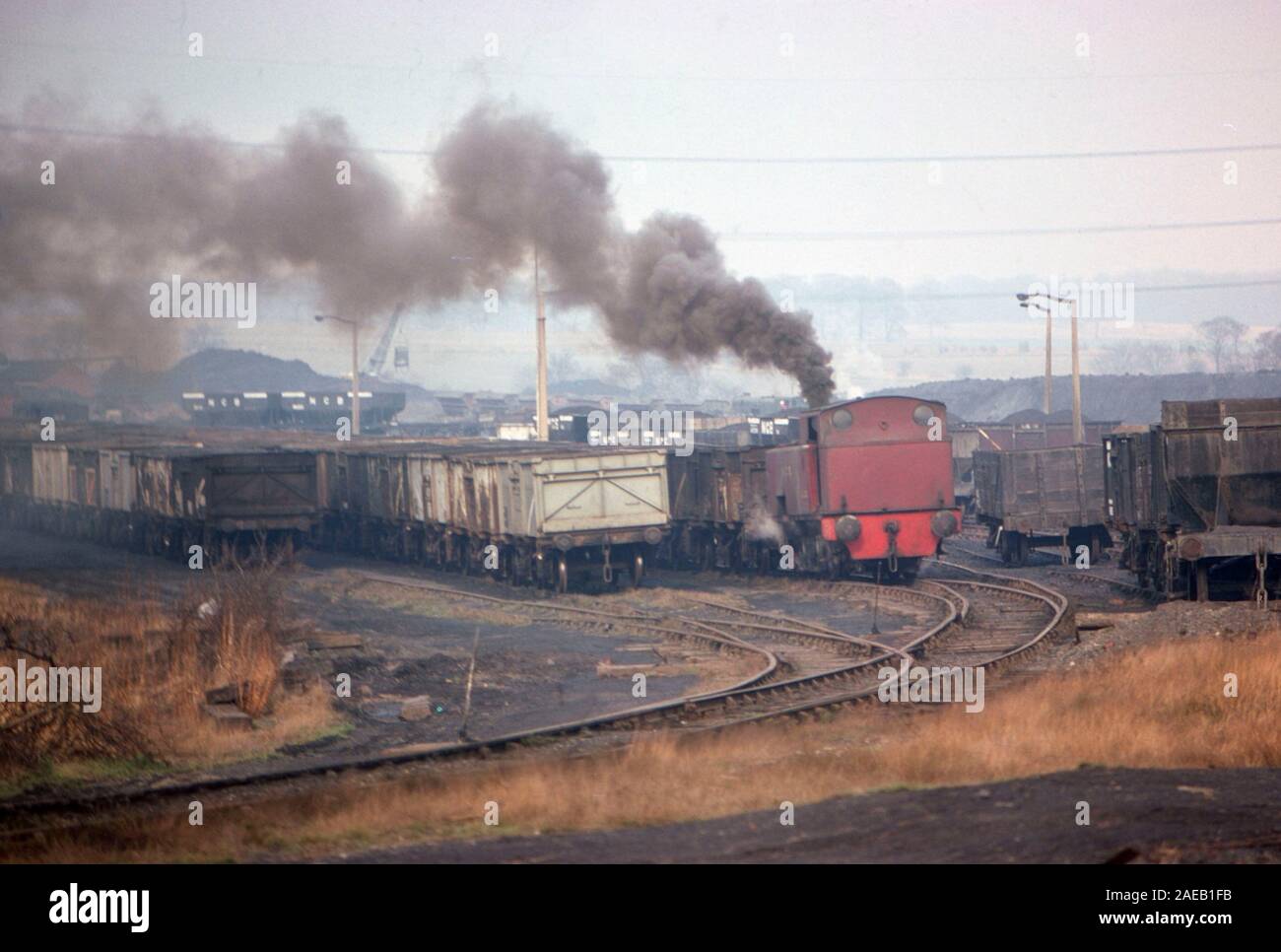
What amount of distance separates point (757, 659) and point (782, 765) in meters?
6.09

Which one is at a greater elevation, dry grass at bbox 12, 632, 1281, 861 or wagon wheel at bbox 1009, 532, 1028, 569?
wagon wheel at bbox 1009, 532, 1028, 569

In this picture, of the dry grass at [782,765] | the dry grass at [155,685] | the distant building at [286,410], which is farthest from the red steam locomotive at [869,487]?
the distant building at [286,410]

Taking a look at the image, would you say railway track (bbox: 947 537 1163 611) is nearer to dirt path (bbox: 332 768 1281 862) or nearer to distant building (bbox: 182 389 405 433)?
dirt path (bbox: 332 768 1281 862)

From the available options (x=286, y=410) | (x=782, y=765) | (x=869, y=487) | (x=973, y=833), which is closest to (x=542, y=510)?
(x=869, y=487)

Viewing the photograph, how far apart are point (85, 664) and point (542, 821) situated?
705 cm

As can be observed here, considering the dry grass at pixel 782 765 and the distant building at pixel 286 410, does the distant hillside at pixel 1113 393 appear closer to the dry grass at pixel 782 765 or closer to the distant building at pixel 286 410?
the distant building at pixel 286 410

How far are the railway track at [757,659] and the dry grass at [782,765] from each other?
73 cm

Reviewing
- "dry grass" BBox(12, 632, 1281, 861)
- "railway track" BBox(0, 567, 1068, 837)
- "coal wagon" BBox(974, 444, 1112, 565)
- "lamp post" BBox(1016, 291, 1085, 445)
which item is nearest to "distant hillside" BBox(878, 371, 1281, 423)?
"lamp post" BBox(1016, 291, 1085, 445)

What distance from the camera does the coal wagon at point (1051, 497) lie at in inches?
1073

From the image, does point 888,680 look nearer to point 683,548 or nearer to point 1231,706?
point 1231,706

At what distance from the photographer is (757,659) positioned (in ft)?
56.2

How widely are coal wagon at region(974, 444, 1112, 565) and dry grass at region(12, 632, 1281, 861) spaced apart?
530 inches

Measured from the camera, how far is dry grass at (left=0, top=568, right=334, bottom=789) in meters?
11.9

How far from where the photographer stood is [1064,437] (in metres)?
49.3
